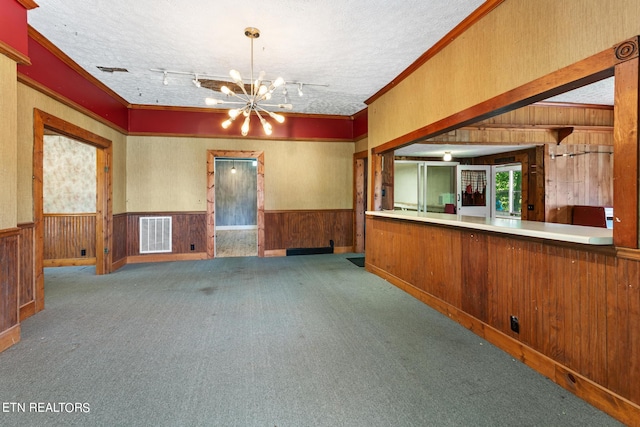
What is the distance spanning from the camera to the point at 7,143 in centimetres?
266

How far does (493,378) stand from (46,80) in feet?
17.5

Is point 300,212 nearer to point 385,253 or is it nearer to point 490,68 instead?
point 385,253

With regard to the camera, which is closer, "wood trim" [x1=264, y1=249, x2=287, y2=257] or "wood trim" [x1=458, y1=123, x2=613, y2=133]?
"wood trim" [x1=458, y1=123, x2=613, y2=133]

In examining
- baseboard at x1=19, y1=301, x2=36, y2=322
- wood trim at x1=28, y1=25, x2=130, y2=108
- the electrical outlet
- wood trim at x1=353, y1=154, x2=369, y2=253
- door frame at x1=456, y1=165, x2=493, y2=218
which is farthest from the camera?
door frame at x1=456, y1=165, x2=493, y2=218

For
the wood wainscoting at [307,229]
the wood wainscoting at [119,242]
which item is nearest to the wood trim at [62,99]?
the wood wainscoting at [119,242]

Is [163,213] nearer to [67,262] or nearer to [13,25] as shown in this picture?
[67,262]

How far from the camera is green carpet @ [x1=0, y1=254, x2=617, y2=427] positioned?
71.4 inches

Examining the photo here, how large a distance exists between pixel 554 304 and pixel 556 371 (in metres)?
0.45

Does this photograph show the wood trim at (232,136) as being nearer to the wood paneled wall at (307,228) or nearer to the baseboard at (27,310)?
the wood paneled wall at (307,228)

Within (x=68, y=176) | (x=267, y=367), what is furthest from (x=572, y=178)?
(x=68, y=176)

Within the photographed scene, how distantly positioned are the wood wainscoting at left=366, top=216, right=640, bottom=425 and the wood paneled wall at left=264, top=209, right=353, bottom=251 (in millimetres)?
3638

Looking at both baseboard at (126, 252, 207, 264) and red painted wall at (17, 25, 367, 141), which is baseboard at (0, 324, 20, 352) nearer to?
red painted wall at (17, 25, 367, 141)

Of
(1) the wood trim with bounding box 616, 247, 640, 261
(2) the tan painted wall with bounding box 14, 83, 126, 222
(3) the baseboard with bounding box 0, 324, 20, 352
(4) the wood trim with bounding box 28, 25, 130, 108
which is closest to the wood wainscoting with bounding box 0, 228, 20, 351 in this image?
(3) the baseboard with bounding box 0, 324, 20, 352

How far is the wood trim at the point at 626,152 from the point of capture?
1.69m
